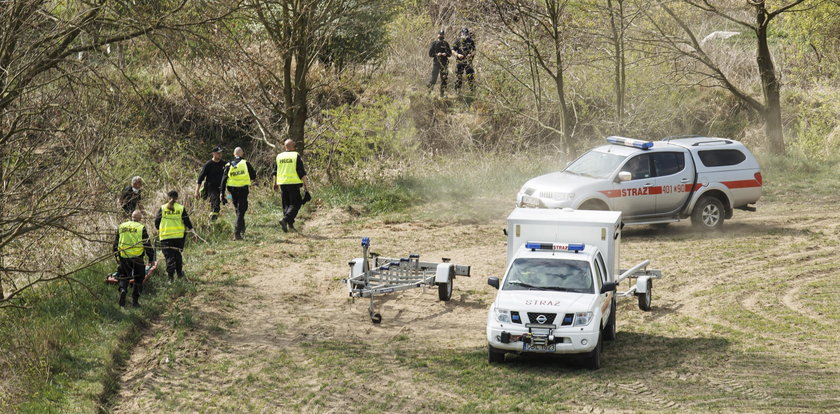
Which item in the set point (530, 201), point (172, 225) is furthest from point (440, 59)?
point (172, 225)

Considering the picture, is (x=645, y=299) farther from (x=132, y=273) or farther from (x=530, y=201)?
(x=132, y=273)

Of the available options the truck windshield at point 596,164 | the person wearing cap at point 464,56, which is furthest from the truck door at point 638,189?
the person wearing cap at point 464,56

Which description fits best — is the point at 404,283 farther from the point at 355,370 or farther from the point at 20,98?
the point at 20,98

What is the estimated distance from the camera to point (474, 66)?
112ft

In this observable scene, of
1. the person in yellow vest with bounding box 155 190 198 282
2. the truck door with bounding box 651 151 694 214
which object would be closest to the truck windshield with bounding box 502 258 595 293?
the person in yellow vest with bounding box 155 190 198 282

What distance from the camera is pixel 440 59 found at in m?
34.2

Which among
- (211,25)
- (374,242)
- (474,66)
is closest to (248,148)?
(474,66)

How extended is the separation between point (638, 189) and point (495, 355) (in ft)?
28.6

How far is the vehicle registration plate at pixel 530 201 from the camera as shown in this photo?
1989 centimetres

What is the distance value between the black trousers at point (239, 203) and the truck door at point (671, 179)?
8828 millimetres

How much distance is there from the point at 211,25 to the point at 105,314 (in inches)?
192

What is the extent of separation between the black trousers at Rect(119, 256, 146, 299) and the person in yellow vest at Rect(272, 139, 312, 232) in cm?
573

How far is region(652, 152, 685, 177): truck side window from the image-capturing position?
20.6m

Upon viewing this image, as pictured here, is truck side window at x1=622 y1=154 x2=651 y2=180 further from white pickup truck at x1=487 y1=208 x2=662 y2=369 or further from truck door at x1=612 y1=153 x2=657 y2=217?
white pickup truck at x1=487 y1=208 x2=662 y2=369
